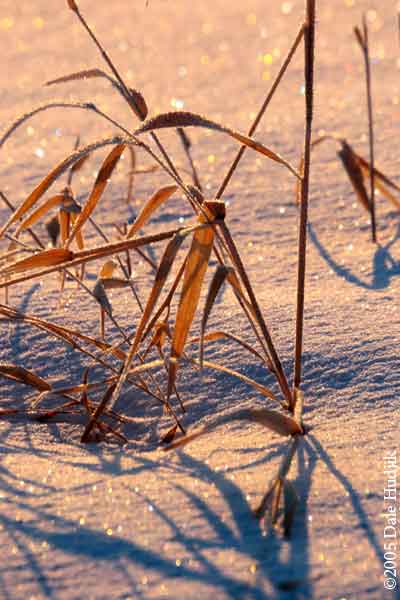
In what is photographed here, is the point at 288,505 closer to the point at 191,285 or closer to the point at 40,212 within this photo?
the point at 191,285

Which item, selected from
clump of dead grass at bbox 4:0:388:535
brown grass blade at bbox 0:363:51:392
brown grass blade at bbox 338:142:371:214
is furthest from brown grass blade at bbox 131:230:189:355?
brown grass blade at bbox 338:142:371:214

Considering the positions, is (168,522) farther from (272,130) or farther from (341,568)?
(272,130)

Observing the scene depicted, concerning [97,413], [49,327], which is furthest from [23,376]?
[97,413]

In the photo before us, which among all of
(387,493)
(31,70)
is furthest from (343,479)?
(31,70)

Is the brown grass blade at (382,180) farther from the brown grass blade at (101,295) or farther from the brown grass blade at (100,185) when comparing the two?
the brown grass blade at (101,295)

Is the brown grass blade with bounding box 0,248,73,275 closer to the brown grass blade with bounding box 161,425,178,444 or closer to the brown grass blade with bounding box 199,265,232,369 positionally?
the brown grass blade with bounding box 199,265,232,369

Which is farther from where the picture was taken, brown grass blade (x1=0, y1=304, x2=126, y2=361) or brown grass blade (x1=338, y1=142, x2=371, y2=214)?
brown grass blade (x1=338, y1=142, x2=371, y2=214)
